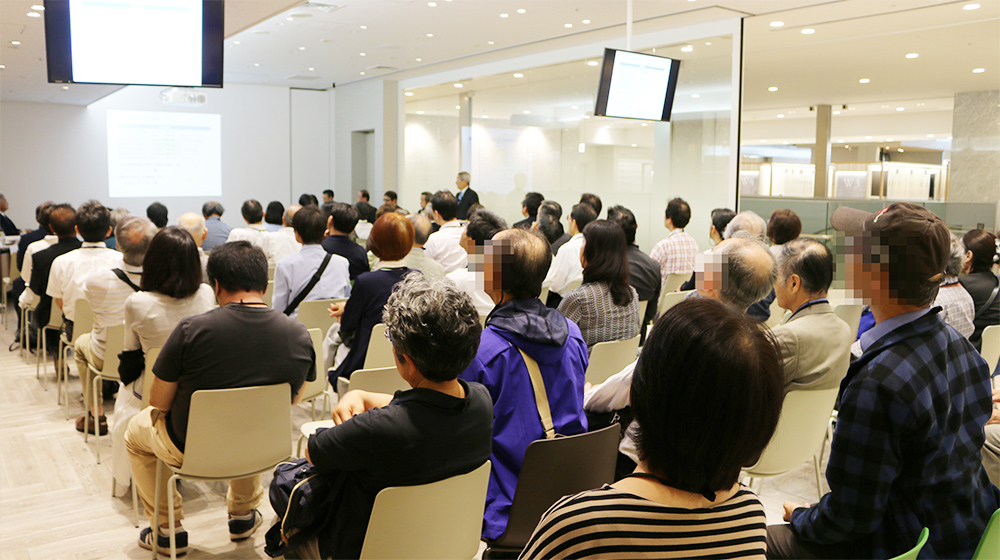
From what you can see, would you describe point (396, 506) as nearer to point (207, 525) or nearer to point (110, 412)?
point (207, 525)

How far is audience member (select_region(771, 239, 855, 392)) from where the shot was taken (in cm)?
257

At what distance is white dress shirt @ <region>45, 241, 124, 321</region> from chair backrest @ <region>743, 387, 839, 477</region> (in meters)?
4.28

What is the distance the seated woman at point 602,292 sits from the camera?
130 inches

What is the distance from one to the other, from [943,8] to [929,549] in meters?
8.02

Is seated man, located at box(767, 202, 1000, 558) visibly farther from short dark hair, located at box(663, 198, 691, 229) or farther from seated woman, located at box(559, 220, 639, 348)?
short dark hair, located at box(663, 198, 691, 229)

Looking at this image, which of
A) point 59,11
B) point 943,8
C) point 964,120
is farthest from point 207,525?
point 964,120

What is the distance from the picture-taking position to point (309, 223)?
14.9ft

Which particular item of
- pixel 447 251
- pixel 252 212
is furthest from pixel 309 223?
pixel 252 212

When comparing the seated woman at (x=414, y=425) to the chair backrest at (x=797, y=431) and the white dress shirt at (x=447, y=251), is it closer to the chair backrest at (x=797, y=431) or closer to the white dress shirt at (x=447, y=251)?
the chair backrest at (x=797, y=431)

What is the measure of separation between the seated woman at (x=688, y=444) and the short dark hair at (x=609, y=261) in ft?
7.24

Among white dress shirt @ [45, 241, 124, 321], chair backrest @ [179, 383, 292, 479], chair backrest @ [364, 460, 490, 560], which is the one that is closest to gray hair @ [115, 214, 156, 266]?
white dress shirt @ [45, 241, 124, 321]

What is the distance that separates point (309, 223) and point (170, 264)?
1.46 m

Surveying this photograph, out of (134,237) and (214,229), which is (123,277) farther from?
(214,229)

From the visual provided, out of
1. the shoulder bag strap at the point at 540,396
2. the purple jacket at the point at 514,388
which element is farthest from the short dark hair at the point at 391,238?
the shoulder bag strap at the point at 540,396
